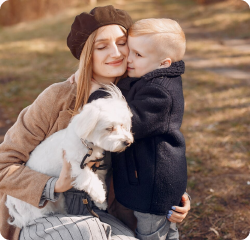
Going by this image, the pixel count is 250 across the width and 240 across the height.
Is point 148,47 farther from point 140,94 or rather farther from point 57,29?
point 57,29

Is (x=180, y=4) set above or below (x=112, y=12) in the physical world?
below

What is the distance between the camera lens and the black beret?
2.27 m

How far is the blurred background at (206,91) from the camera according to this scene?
3.14 metres

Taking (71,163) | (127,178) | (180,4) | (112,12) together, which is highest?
(112,12)

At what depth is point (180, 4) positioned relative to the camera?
17344 mm

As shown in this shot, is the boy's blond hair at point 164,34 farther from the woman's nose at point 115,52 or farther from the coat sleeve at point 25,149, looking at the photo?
the coat sleeve at point 25,149

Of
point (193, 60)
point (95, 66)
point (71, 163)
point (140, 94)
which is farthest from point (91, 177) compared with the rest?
point (193, 60)

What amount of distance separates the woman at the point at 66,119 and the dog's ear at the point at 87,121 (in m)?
0.39

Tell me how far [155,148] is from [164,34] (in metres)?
0.87

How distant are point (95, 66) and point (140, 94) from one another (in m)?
0.51

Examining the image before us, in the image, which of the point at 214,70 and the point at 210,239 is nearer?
the point at 210,239

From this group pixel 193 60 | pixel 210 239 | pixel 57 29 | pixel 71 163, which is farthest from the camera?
pixel 57 29

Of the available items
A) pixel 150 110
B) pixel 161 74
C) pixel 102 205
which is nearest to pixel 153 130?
pixel 150 110

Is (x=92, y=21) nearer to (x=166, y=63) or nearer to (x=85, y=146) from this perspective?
(x=166, y=63)
